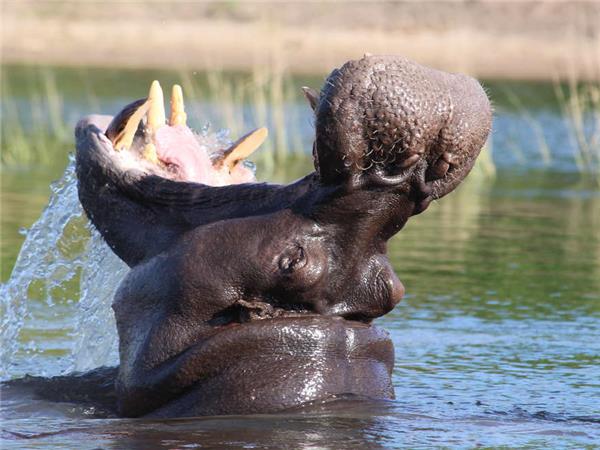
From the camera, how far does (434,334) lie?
601cm

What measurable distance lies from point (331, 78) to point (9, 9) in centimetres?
2419

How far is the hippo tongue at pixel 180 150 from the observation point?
13.9 feet

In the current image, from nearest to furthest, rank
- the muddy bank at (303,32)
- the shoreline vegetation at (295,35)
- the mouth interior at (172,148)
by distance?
the mouth interior at (172,148) < the shoreline vegetation at (295,35) < the muddy bank at (303,32)

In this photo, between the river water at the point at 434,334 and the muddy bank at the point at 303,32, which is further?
the muddy bank at the point at 303,32

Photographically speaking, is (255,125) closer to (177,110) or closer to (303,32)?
(303,32)

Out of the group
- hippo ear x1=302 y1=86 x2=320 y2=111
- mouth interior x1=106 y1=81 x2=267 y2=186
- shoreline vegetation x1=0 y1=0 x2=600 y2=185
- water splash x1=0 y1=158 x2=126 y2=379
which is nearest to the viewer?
hippo ear x1=302 y1=86 x2=320 y2=111

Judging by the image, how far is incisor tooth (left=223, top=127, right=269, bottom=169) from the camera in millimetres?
4230

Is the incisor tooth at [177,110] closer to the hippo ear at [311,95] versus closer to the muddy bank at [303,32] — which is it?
the hippo ear at [311,95]

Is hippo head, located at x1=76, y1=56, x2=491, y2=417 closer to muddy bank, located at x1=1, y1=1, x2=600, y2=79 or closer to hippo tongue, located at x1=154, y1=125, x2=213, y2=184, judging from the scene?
hippo tongue, located at x1=154, y1=125, x2=213, y2=184

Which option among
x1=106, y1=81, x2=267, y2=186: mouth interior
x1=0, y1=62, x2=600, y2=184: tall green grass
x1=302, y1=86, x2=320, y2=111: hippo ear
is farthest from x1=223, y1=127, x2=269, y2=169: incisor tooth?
x1=0, y1=62, x2=600, y2=184: tall green grass

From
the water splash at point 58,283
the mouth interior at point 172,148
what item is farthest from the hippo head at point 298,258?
the water splash at point 58,283

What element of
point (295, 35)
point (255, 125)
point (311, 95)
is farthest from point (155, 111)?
point (295, 35)

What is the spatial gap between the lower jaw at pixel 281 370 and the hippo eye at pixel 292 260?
0.16 metres

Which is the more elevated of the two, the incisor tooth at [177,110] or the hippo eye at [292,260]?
the incisor tooth at [177,110]
